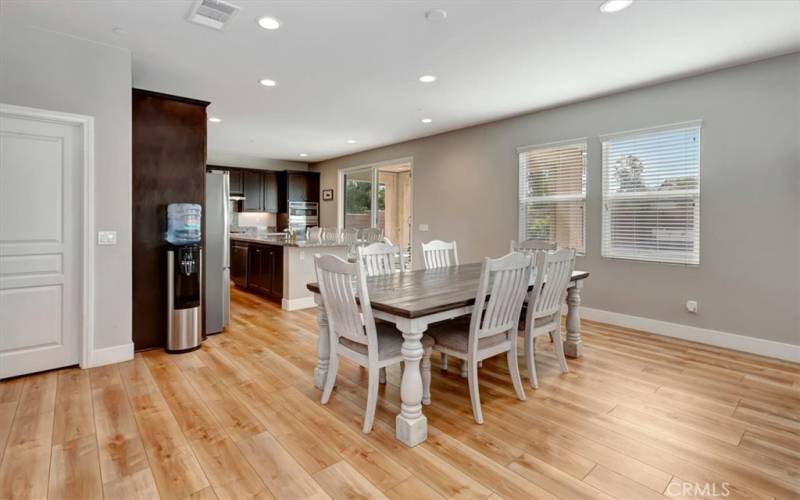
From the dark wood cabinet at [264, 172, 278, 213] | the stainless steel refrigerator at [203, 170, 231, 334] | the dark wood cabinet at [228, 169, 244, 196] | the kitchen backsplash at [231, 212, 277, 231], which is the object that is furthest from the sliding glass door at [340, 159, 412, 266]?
the stainless steel refrigerator at [203, 170, 231, 334]

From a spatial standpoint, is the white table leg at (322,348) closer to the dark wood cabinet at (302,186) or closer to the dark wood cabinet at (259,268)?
the dark wood cabinet at (259,268)

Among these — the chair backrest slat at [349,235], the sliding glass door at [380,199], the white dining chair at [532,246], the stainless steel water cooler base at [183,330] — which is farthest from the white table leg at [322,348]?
the sliding glass door at [380,199]

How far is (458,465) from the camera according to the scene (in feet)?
6.44

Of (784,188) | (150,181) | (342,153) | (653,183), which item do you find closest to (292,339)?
(150,181)

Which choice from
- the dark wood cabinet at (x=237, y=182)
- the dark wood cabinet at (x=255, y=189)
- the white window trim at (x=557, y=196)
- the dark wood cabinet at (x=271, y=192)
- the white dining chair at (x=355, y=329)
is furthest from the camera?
the dark wood cabinet at (x=271, y=192)

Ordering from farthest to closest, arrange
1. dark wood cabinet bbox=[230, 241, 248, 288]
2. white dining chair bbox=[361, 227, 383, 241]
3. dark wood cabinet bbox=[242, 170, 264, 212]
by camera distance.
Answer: dark wood cabinet bbox=[242, 170, 264, 212], white dining chair bbox=[361, 227, 383, 241], dark wood cabinet bbox=[230, 241, 248, 288]

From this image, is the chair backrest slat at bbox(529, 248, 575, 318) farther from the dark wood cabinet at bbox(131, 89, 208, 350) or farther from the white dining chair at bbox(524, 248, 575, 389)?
the dark wood cabinet at bbox(131, 89, 208, 350)

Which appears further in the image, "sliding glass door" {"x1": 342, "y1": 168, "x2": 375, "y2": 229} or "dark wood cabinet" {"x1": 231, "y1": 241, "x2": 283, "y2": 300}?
"sliding glass door" {"x1": 342, "y1": 168, "x2": 375, "y2": 229}

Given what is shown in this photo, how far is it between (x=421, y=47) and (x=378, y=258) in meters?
1.79

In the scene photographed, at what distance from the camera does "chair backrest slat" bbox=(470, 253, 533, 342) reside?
7.54 ft

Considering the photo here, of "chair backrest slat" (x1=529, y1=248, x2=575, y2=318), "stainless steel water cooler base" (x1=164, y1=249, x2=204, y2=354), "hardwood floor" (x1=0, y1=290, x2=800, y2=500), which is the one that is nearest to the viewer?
"hardwood floor" (x1=0, y1=290, x2=800, y2=500)

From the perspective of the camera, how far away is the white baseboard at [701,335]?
11.6 ft

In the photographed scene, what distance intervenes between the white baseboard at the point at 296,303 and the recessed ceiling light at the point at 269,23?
3391 millimetres

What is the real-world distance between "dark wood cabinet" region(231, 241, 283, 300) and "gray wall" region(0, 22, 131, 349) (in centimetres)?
233
